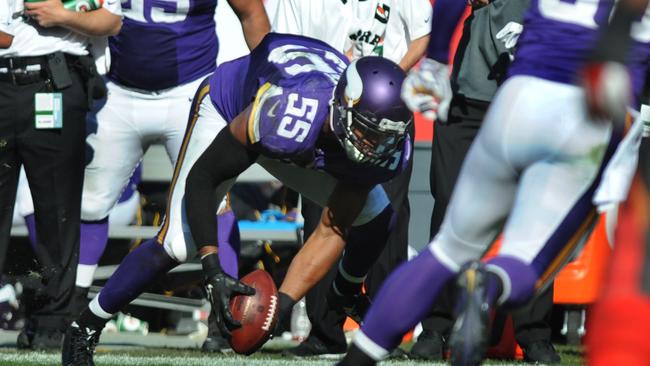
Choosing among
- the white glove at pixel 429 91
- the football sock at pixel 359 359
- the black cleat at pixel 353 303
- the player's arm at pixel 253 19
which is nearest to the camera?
the football sock at pixel 359 359

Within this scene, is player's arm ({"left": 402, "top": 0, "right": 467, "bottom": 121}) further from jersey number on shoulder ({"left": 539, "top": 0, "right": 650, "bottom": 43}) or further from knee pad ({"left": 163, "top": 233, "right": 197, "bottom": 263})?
knee pad ({"left": 163, "top": 233, "right": 197, "bottom": 263})

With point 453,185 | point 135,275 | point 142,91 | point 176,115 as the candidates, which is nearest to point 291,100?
point 135,275

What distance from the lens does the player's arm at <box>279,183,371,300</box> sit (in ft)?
16.9

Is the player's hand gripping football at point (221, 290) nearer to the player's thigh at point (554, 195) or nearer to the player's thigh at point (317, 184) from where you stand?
the player's thigh at point (317, 184)

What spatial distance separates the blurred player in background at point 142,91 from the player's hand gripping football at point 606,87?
150 inches

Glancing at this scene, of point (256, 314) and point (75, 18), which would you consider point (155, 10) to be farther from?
point (256, 314)

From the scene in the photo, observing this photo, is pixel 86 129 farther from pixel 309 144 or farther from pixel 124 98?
pixel 309 144

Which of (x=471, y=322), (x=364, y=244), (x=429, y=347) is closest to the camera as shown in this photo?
(x=471, y=322)

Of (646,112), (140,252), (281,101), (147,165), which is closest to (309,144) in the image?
(281,101)

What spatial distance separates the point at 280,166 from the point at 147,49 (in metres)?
1.61

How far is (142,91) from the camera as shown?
6738mm

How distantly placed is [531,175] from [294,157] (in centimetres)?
147

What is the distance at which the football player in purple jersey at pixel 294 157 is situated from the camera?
4.79m

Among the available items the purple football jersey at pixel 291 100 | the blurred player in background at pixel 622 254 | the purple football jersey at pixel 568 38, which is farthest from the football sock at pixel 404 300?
the purple football jersey at pixel 291 100
